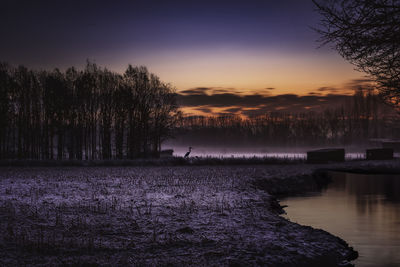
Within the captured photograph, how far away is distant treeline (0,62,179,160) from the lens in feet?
→ 185

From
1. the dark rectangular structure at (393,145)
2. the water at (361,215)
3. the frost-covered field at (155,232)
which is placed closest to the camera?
the frost-covered field at (155,232)

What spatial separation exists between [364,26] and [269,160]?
120 feet

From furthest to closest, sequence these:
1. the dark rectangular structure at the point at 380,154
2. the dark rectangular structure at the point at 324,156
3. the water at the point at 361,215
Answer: the dark rectangular structure at the point at 380,154, the dark rectangular structure at the point at 324,156, the water at the point at 361,215

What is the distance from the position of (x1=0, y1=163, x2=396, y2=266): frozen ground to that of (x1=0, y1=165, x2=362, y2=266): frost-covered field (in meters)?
0.02

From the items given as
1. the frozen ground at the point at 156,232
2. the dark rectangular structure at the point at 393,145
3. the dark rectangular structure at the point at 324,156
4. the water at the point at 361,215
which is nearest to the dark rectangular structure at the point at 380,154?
the dark rectangular structure at the point at 324,156

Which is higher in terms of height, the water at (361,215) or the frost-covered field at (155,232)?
the frost-covered field at (155,232)

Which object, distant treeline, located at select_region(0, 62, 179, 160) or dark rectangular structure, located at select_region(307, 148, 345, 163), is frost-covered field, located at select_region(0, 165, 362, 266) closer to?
dark rectangular structure, located at select_region(307, 148, 345, 163)

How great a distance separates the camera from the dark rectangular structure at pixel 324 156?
49.1 metres

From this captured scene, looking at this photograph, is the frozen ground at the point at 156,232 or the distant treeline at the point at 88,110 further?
the distant treeline at the point at 88,110

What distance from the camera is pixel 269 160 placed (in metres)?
46.1

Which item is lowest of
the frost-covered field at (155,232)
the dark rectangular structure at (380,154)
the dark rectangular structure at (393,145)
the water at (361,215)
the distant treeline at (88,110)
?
the water at (361,215)

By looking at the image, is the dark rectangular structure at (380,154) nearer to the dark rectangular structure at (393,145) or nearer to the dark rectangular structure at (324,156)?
the dark rectangular structure at (324,156)

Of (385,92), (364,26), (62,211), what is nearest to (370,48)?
(364,26)

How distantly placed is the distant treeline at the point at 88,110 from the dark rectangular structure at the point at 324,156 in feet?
71.8
